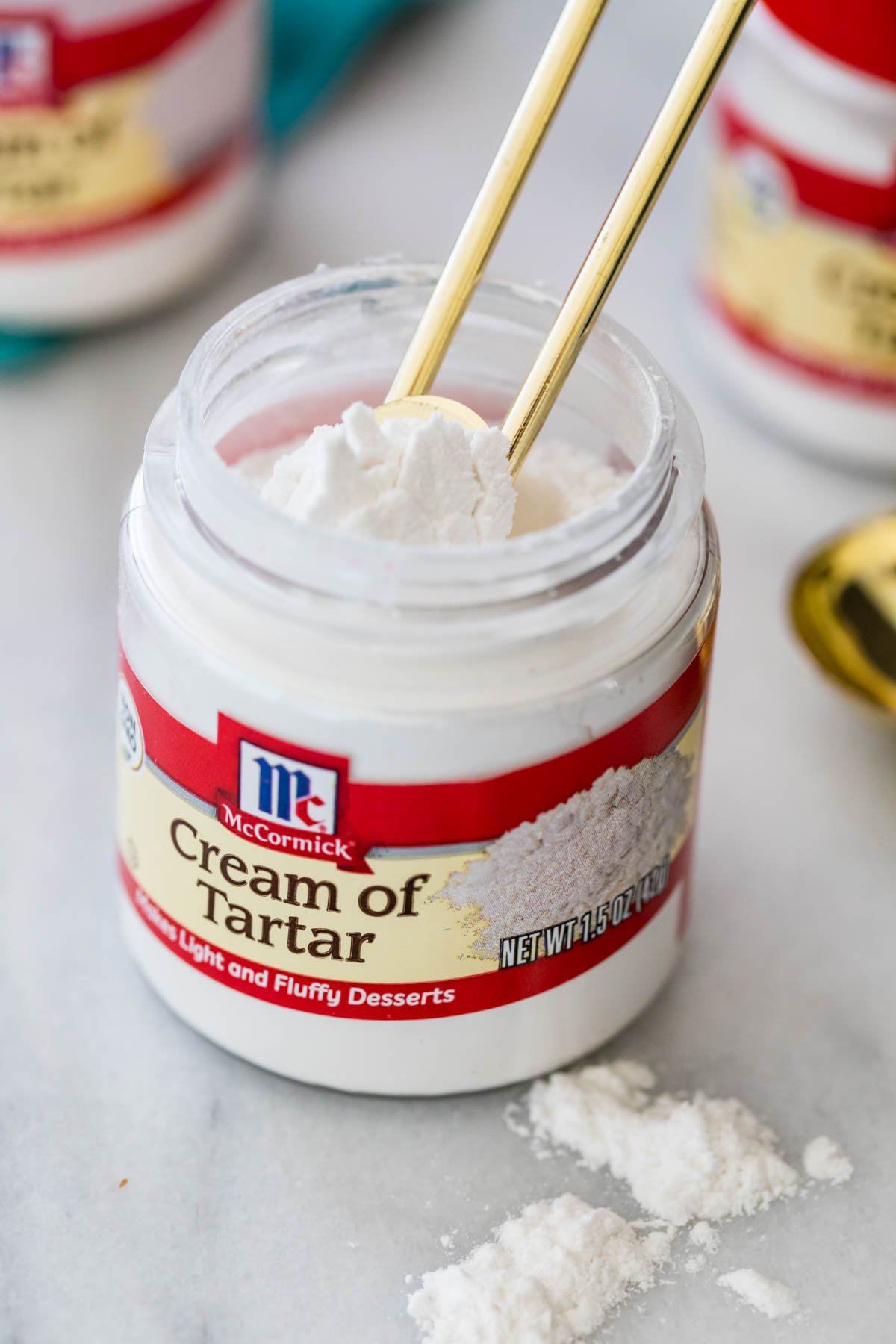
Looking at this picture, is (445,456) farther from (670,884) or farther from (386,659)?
(670,884)

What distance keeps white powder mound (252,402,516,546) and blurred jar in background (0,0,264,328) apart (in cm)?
37

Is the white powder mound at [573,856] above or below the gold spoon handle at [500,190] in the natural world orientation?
below

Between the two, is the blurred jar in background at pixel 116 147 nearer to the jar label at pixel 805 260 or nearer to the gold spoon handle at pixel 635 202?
the jar label at pixel 805 260

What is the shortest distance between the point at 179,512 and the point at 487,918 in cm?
16

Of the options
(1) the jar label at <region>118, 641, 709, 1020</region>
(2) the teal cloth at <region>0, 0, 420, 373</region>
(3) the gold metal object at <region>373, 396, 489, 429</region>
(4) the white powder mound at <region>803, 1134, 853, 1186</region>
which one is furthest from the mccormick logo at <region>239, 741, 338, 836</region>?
(2) the teal cloth at <region>0, 0, 420, 373</region>

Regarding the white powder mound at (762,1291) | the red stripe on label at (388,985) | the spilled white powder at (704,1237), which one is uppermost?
the red stripe on label at (388,985)

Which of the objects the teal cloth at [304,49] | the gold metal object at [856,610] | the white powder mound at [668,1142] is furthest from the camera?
the teal cloth at [304,49]

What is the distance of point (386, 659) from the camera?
0.51 metres

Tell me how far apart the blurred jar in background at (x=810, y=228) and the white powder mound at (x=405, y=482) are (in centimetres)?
33

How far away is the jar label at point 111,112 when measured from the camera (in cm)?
81

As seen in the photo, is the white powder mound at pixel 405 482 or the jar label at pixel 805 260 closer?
the white powder mound at pixel 405 482

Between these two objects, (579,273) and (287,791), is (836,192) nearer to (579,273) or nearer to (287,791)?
(579,273)

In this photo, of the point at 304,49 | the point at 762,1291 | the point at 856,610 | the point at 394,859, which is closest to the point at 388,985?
the point at 394,859

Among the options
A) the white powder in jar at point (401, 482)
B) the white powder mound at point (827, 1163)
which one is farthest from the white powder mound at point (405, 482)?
the white powder mound at point (827, 1163)
